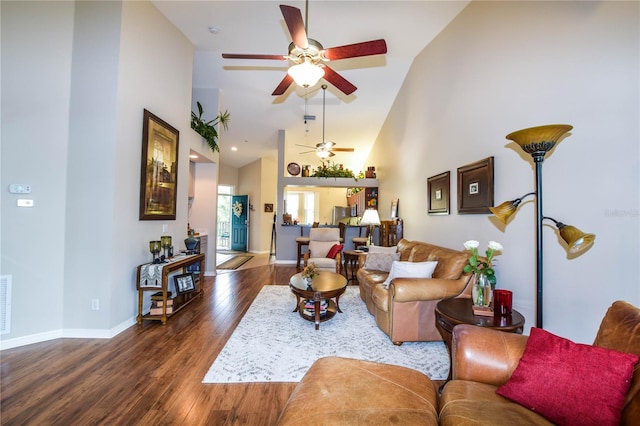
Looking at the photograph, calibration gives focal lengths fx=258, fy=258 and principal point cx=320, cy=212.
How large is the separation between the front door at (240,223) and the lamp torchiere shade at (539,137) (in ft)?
28.0

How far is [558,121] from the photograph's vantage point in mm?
2006

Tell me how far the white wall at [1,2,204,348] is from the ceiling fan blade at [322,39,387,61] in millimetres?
2254

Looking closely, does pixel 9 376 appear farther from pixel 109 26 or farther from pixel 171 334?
pixel 109 26

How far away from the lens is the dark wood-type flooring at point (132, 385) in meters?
1.64

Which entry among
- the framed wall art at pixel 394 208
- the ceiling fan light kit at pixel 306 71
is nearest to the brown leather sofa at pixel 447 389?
the ceiling fan light kit at pixel 306 71

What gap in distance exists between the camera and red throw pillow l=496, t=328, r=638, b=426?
3.24 ft

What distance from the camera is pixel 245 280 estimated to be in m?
5.16

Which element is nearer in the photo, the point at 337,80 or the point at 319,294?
the point at 319,294

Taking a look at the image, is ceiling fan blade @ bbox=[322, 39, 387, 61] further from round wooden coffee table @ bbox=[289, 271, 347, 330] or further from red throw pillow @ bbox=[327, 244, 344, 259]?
red throw pillow @ bbox=[327, 244, 344, 259]

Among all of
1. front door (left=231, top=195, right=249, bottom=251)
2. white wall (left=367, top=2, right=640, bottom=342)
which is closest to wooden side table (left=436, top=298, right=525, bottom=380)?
white wall (left=367, top=2, right=640, bottom=342)

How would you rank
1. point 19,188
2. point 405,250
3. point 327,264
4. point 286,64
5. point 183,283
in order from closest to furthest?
point 19,188
point 183,283
point 405,250
point 286,64
point 327,264

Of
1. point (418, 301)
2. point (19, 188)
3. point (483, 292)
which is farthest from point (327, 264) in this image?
point (19, 188)

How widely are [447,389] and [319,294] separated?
5.76ft

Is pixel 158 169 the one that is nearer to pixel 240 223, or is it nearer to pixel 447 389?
pixel 447 389
